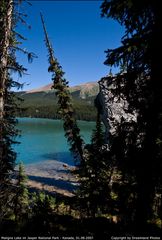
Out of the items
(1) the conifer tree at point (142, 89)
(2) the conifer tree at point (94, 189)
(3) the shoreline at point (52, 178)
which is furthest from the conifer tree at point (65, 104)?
(1) the conifer tree at point (142, 89)

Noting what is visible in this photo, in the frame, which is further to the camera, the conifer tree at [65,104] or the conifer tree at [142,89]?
the conifer tree at [65,104]

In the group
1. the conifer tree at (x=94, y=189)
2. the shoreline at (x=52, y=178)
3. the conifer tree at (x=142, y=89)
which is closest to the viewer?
the conifer tree at (x=142, y=89)

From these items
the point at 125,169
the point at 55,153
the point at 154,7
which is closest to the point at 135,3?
the point at 154,7

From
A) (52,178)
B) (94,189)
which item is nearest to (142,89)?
(94,189)

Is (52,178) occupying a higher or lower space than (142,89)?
lower

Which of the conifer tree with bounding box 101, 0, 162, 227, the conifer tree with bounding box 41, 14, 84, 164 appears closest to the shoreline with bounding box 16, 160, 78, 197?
the conifer tree with bounding box 41, 14, 84, 164

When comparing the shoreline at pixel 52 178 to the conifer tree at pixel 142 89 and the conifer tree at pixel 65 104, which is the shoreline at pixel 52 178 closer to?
the conifer tree at pixel 65 104

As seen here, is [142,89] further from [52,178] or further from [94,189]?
[52,178]

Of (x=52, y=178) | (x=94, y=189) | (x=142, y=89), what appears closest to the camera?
(x=142, y=89)

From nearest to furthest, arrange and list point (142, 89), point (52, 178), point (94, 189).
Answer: point (142, 89), point (94, 189), point (52, 178)

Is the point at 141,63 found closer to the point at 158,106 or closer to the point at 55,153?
the point at 158,106

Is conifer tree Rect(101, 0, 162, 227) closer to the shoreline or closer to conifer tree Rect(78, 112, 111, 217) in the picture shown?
conifer tree Rect(78, 112, 111, 217)

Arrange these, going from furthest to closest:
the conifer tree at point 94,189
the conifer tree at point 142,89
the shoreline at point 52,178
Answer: the shoreline at point 52,178, the conifer tree at point 94,189, the conifer tree at point 142,89

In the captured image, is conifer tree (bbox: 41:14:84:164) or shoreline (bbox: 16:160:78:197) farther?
shoreline (bbox: 16:160:78:197)
